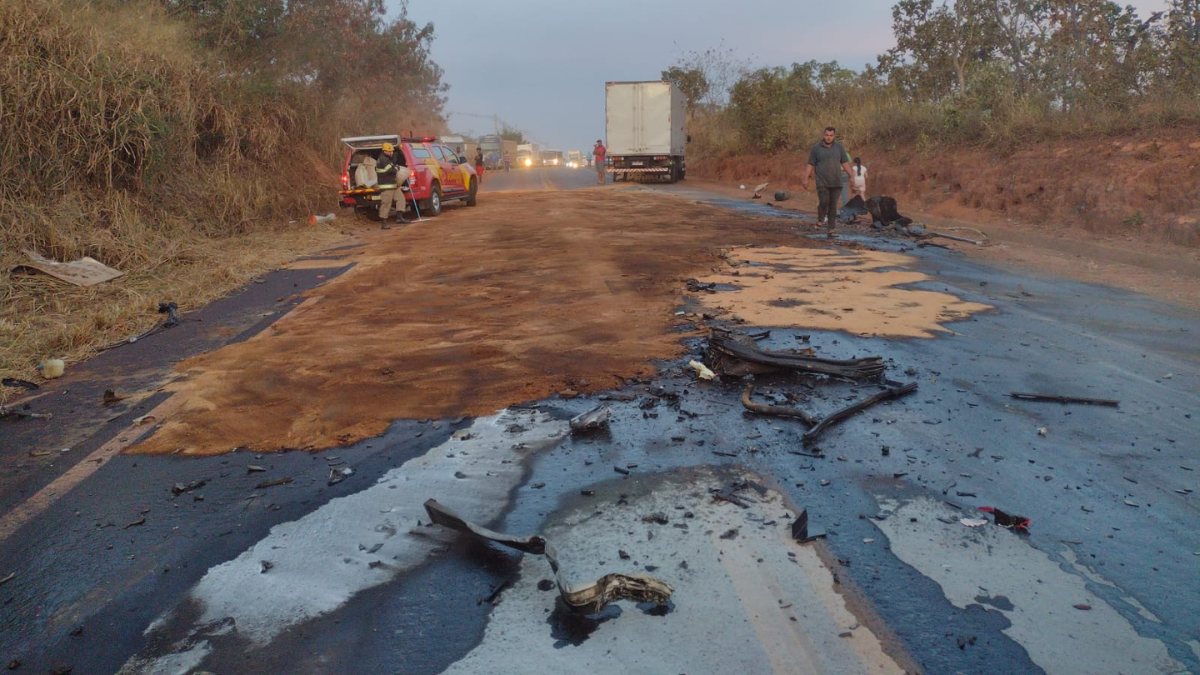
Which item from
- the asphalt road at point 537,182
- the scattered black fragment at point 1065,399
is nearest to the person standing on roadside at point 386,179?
the asphalt road at point 537,182

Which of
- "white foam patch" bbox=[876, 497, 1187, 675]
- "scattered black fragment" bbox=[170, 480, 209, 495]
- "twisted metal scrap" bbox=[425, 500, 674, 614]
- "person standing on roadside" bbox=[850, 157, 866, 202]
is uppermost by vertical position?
"person standing on roadside" bbox=[850, 157, 866, 202]

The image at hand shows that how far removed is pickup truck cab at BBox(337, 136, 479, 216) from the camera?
61.2 feet

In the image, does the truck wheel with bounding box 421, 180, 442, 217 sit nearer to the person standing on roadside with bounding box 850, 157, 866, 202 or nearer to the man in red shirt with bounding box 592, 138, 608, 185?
the person standing on roadside with bounding box 850, 157, 866, 202

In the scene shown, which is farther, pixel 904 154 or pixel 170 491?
pixel 904 154

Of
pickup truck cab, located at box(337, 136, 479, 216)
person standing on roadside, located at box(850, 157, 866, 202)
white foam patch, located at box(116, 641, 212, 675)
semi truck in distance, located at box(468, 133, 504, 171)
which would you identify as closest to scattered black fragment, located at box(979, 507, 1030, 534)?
white foam patch, located at box(116, 641, 212, 675)

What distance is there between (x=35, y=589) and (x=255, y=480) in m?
1.15

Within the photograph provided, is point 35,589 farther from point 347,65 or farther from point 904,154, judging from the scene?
point 347,65

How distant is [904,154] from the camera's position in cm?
2312

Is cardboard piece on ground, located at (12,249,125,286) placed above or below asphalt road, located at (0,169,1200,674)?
above

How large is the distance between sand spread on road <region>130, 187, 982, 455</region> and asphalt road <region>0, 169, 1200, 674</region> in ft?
1.35

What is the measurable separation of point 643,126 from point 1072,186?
19713 millimetres

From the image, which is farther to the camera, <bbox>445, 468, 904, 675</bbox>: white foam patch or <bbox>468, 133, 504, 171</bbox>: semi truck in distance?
<bbox>468, 133, 504, 171</bbox>: semi truck in distance

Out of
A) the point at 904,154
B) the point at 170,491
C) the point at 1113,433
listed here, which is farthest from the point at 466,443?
the point at 904,154

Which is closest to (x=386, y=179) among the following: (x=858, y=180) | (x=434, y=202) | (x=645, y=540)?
(x=434, y=202)
